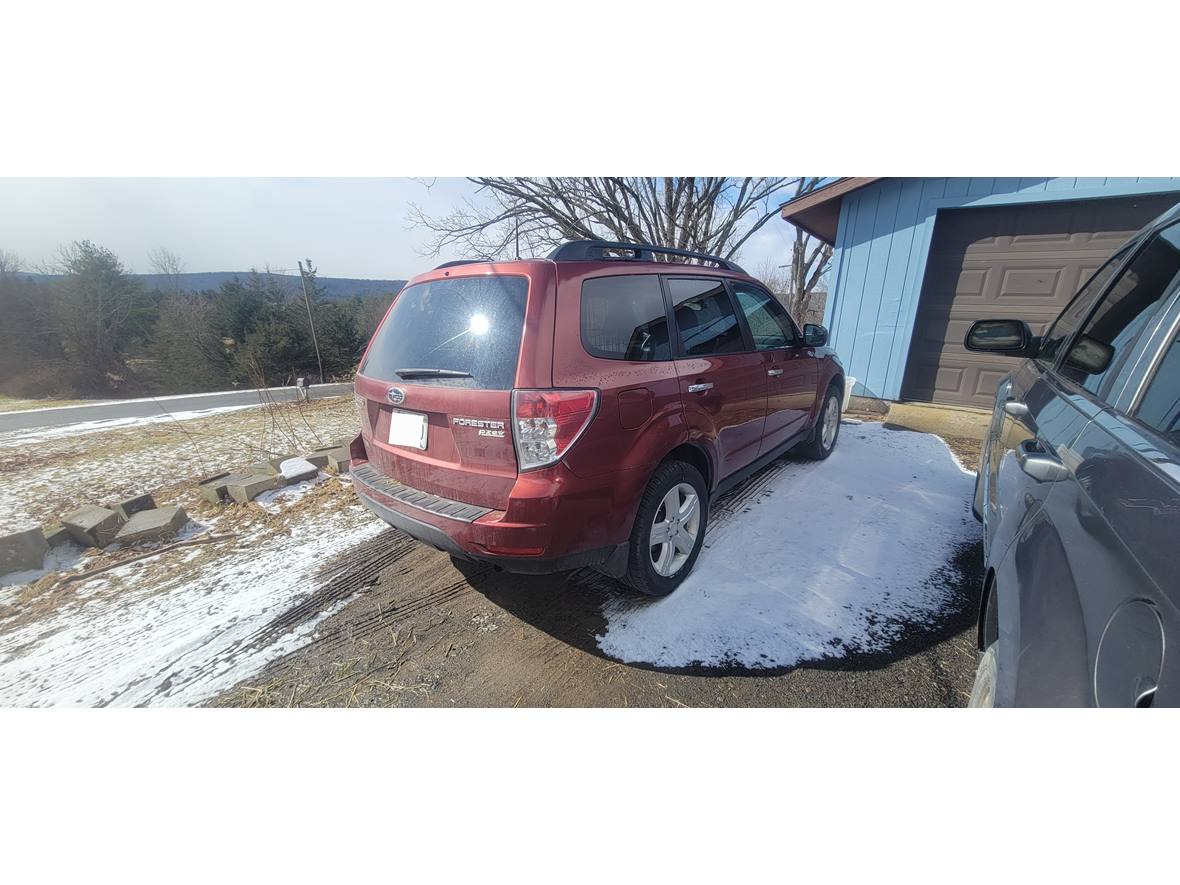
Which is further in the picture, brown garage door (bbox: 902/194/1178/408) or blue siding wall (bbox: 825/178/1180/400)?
blue siding wall (bbox: 825/178/1180/400)

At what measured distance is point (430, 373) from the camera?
1.88 metres

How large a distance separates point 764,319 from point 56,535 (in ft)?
17.3

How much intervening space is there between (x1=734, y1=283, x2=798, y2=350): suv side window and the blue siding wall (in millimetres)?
3932

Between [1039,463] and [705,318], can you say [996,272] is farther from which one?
[1039,463]

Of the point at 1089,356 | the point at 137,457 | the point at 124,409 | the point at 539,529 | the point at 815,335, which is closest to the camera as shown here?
the point at 1089,356

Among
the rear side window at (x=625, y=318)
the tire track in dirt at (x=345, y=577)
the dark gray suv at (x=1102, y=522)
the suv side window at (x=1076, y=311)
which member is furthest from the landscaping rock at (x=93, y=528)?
the suv side window at (x=1076, y=311)

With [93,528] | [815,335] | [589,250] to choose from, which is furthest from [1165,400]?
[93,528]

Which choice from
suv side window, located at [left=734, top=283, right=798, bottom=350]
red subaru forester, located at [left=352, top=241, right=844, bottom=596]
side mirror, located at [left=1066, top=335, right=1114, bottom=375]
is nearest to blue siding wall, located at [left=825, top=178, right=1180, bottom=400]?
suv side window, located at [left=734, top=283, right=798, bottom=350]

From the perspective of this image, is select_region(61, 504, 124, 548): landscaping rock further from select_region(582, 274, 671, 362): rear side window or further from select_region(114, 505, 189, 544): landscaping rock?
select_region(582, 274, 671, 362): rear side window

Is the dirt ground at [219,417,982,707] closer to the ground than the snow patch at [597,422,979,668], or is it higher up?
closer to the ground

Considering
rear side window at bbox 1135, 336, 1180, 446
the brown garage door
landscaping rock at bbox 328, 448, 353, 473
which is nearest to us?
rear side window at bbox 1135, 336, 1180, 446

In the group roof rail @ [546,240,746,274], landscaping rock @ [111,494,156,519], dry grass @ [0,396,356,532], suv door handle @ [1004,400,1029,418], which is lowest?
dry grass @ [0,396,356,532]

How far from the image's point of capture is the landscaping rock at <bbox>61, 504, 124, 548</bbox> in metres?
2.86

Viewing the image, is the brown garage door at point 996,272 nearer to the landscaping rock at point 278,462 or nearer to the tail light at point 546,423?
the tail light at point 546,423
